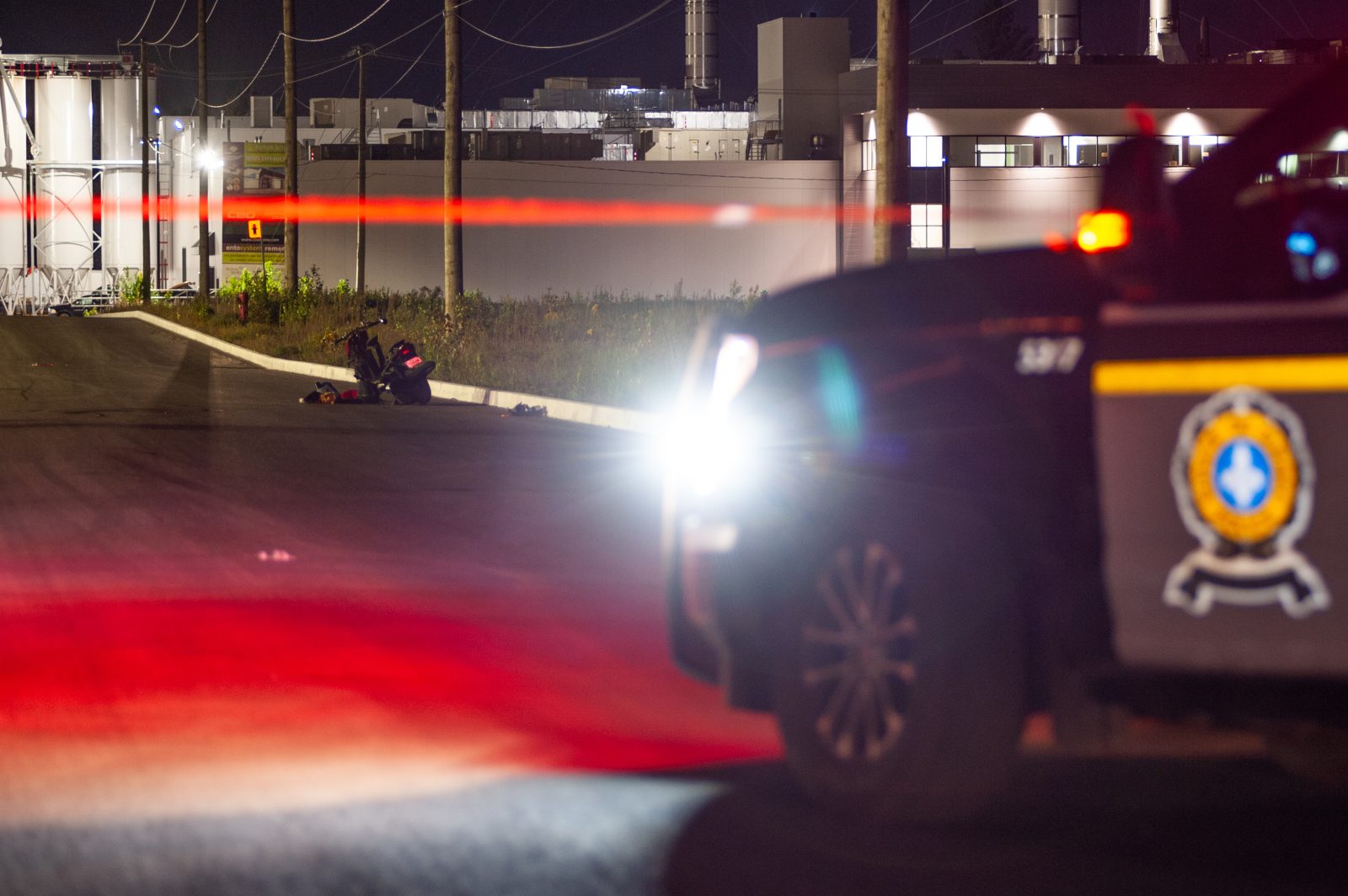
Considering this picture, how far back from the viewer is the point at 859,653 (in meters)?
5.06

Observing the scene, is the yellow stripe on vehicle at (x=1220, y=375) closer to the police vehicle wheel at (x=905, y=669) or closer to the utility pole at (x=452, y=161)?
the police vehicle wheel at (x=905, y=669)

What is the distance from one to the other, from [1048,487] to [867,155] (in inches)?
2812

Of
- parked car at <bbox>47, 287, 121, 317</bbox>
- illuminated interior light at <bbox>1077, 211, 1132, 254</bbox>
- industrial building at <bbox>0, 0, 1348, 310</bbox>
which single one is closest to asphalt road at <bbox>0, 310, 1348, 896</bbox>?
illuminated interior light at <bbox>1077, 211, 1132, 254</bbox>

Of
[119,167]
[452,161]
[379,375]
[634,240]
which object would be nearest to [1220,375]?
[379,375]

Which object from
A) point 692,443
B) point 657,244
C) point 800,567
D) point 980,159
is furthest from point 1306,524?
point 657,244

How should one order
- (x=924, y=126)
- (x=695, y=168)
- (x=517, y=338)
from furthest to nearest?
1. (x=695, y=168)
2. (x=924, y=126)
3. (x=517, y=338)

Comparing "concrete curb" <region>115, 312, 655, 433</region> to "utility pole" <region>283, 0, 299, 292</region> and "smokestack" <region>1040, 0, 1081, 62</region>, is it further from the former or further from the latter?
"smokestack" <region>1040, 0, 1081, 62</region>

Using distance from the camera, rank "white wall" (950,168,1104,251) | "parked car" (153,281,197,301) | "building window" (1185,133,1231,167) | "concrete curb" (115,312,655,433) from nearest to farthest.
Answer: "concrete curb" (115,312,655,433)
"white wall" (950,168,1104,251)
"building window" (1185,133,1231,167)
"parked car" (153,281,197,301)

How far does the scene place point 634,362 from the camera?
23.6 m

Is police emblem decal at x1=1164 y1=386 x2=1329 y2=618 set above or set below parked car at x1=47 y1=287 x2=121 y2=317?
below

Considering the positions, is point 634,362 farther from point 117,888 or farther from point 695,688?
point 117,888

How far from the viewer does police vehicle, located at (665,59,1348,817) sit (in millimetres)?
4367

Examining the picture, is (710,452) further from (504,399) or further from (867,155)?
(867,155)

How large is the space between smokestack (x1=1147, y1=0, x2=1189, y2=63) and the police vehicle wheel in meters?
85.6
